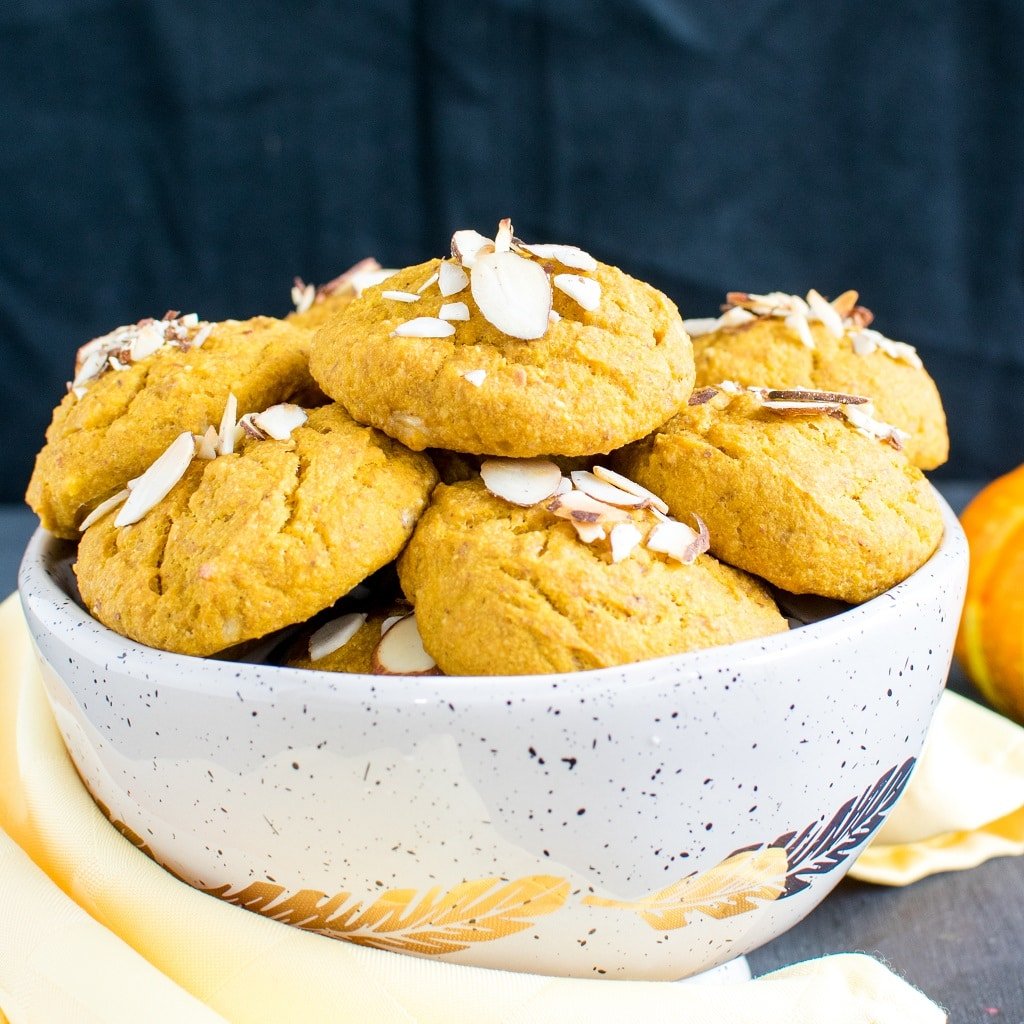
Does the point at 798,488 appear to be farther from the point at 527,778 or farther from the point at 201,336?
the point at 201,336

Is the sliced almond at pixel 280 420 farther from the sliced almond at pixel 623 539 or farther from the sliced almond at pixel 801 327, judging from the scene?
the sliced almond at pixel 801 327

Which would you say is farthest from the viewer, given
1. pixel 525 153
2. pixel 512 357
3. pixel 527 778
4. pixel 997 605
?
pixel 525 153

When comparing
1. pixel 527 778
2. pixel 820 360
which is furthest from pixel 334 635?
pixel 820 360

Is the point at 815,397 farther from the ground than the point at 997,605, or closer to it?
farther from the ground

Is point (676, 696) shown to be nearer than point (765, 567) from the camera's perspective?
Yes

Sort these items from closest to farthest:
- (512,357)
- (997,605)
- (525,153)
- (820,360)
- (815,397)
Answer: (512,357) → (815,397) → (820,360) → (997,605) → (525,153)

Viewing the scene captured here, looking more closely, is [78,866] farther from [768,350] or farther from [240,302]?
[240,302]

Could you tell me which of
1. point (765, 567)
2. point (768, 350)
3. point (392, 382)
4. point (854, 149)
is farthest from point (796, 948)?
point (854, 149)
